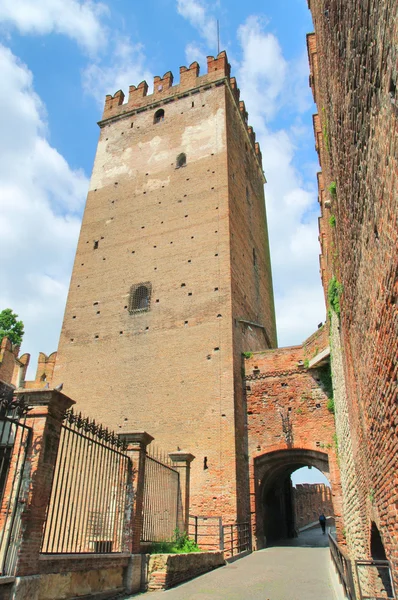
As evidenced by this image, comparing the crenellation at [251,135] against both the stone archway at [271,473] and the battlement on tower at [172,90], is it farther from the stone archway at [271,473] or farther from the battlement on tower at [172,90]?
the stone archway at [271,473]

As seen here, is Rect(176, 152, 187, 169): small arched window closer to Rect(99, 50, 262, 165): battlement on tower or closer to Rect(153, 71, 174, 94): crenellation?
Rect(99, 50, 262, 165): battlement on tower

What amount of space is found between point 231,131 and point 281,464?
14.2 meters

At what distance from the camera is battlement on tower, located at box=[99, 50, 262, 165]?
21.0m

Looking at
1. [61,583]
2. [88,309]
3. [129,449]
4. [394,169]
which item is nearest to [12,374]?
[88,309]

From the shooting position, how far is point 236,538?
11.3 metres

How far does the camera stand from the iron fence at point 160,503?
27.5ft

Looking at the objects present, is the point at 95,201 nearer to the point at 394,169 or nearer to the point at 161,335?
the point at 161,335

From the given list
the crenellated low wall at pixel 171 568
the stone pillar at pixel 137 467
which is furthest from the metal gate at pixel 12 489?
the crenellated low wall at pixel 171 568

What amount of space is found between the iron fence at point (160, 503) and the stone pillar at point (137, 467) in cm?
55

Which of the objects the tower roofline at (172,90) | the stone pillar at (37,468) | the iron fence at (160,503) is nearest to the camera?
the stone pillar at (37,468)

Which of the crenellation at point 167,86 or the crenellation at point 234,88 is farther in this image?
the crenellation at point 234,88

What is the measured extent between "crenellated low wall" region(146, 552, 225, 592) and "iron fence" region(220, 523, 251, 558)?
2172mm

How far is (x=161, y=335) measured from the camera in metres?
15.2

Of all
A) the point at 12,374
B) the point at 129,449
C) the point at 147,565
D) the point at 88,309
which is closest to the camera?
Result: the point at 147,565
